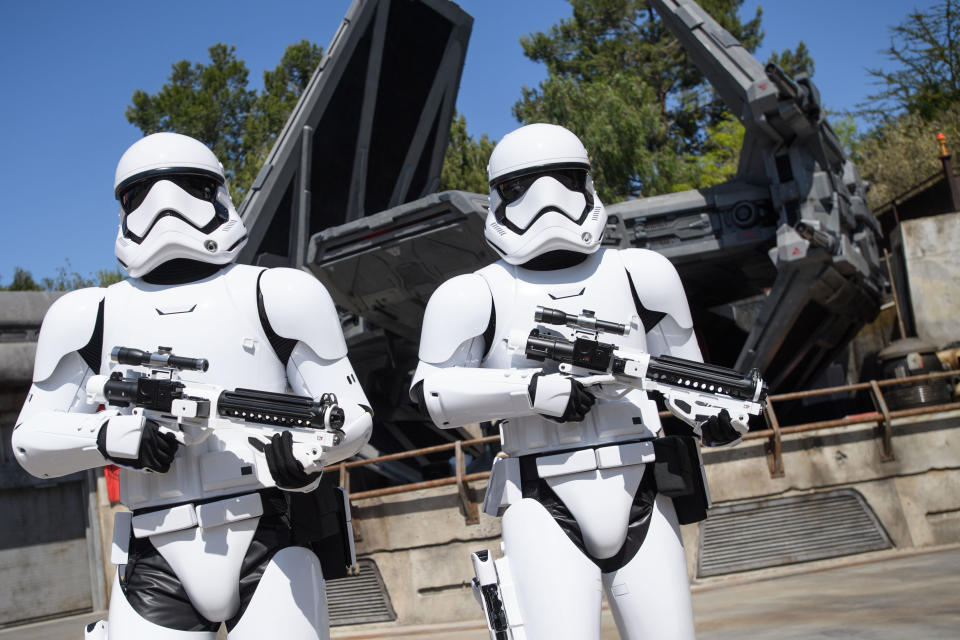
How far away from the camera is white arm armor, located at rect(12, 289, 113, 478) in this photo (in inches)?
134

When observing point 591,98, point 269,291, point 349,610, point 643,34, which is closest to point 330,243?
point 349,610

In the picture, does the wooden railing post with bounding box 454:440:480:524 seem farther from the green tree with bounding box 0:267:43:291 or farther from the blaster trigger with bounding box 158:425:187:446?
the green tree with bounding box 0:267:43:291

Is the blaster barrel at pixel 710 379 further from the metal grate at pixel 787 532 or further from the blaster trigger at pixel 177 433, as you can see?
the metal grate at pixel 787 532

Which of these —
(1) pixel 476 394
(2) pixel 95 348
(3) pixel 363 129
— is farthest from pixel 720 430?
(3) pixel 363 129

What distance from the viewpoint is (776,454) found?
33.5 feet

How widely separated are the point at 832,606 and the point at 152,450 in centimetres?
600

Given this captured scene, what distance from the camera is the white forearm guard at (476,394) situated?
3.57m

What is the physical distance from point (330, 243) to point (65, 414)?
12.1 m

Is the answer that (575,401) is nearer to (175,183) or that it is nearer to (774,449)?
(175,183)

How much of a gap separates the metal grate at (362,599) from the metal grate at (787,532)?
12.1 ft

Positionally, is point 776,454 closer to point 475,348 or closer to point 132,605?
point 475,348

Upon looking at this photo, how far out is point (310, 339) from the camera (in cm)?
357

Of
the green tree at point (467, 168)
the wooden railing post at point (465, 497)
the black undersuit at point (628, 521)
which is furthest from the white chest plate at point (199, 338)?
the green tree at point (467, 168)

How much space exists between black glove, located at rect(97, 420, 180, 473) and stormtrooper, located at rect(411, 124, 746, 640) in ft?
3.40
